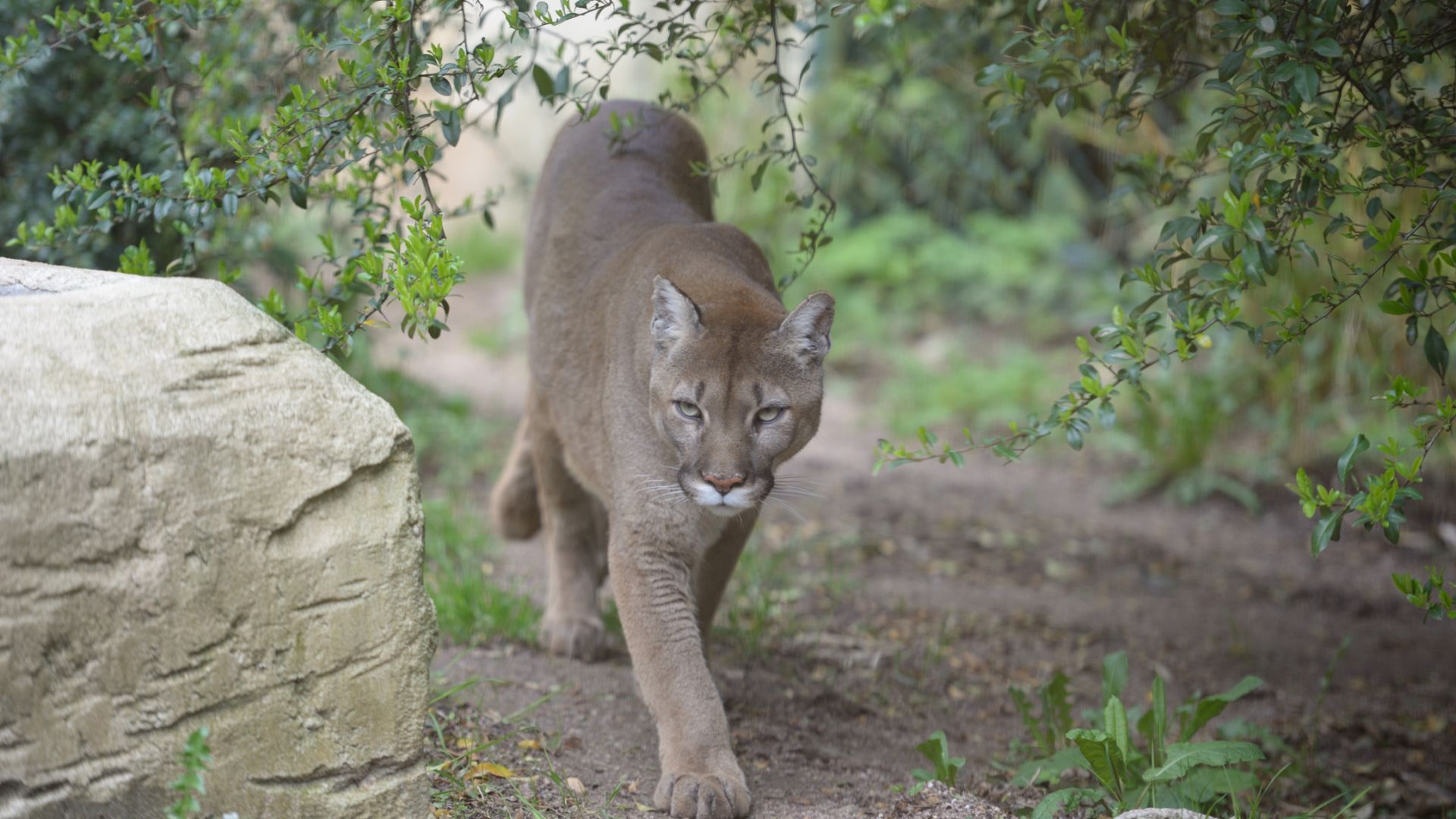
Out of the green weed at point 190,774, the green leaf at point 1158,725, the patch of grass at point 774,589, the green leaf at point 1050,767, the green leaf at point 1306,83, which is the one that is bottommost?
the green leaf at point 1050,767

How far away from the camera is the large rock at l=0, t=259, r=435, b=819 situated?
2.33 m

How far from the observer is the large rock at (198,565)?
2326 mm

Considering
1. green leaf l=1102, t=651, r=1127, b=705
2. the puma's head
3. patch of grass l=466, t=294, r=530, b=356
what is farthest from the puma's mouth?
patch of grass l=466, t=294, r=530, b=356

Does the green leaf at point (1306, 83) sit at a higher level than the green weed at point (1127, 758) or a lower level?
higher

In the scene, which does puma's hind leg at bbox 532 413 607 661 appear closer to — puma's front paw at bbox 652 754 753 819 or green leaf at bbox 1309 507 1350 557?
puma's front paw at bbox 652 754 753 819

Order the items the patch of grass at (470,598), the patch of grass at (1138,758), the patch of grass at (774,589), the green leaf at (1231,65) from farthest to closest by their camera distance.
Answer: the patch of grass at (774,589) → the patch of grass at (470,598) → the patch of grass at (1138,758) → the green leaf at (1231,65)

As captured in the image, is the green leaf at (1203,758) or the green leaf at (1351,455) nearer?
the green leaf at (1351,455)

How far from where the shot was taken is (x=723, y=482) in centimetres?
359

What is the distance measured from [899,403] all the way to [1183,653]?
425 cm

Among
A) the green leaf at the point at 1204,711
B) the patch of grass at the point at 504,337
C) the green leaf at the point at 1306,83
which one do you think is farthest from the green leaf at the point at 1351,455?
the patch of grass at the point at 504,337

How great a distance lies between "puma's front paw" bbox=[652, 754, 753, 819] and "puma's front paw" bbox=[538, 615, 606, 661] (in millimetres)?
1337

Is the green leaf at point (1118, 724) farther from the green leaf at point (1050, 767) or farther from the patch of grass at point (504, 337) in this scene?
the patch of grass at point (504, 337)

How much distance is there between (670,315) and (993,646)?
252 cm

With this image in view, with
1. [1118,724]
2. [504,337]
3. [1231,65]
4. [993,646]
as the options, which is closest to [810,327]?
[1231,65]
